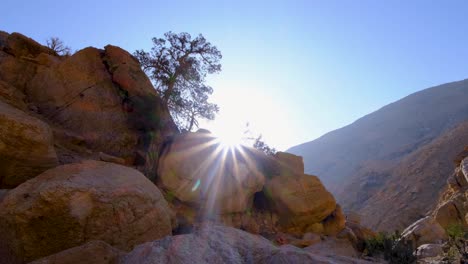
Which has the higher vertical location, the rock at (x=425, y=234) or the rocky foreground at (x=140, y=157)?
the rocky foreground at (x=140, y=157)

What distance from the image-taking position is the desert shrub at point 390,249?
15453 millimetres

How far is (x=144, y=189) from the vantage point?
6590mm

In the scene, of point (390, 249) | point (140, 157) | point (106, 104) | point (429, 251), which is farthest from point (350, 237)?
point (106, 104)

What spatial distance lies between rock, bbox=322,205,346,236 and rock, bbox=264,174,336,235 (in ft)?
1.60

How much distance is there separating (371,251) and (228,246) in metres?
15.1

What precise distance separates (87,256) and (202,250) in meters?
1.34

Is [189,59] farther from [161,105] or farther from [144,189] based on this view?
[144,189]

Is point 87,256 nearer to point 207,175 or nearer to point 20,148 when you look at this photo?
point 20,148

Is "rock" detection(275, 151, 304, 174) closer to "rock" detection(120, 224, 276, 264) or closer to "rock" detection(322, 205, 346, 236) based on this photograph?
"rock" detection(322, 205, 346, 236)

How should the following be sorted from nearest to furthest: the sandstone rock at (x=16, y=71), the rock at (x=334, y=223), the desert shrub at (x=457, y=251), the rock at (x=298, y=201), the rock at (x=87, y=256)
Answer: the rock at (x=87, y=256), the sandstone rock at (x=16, y=71), the desert shrub at (x=457, y=251), the rock at (x=298, y=201), the rock at (x=334, y=223)

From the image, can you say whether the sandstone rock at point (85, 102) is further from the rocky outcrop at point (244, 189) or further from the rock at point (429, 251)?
the rock at point (429, 251)

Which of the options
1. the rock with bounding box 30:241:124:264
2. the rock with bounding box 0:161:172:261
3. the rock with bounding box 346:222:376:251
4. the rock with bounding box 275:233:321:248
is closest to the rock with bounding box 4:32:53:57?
the rock with bounding box 0:161:172:261

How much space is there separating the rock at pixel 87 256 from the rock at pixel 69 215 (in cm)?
173

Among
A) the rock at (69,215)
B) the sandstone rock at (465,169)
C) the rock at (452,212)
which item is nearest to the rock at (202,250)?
the rock at (69,215)
